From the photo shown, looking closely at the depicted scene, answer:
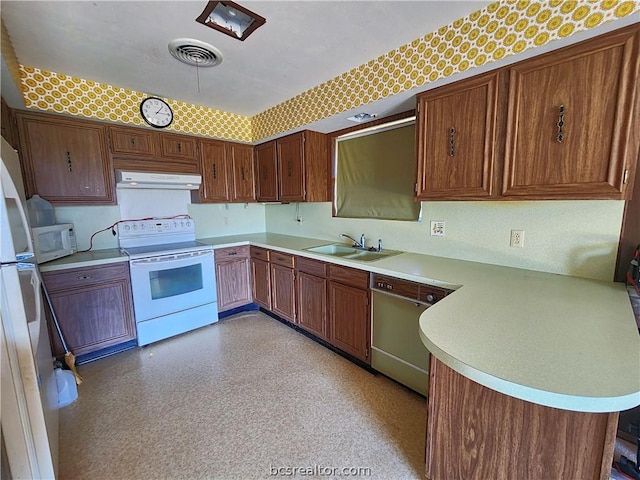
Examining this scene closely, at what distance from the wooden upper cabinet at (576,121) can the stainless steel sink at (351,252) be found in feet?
3.91

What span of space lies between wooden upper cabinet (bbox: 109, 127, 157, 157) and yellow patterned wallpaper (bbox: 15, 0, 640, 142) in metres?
0.10

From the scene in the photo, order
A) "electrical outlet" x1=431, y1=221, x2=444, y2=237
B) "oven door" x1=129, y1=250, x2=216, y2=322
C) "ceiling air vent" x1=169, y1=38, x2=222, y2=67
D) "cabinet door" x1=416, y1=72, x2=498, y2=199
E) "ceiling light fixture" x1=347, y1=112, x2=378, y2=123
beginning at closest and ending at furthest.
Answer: "cabinet door" x1=416, y1=72, x2=498, y2=199, "ceiling air vent" x1=169, y1=38, x2=222, y2=67, "electrical outlet" x1=431, y1=221, x2=444, y2=237, "ceiling light fixture" x1=347, y1=112, x2=378, y2=123, "oven door" x1=129, y1=250, x2=216, y2=322

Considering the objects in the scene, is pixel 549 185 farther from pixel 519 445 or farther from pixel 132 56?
pixel 132 56

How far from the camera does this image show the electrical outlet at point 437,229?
2219mm

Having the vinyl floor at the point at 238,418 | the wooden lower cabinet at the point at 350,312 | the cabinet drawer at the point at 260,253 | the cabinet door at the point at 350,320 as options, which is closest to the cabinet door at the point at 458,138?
the wooden lower cabinet at the point at 350,312

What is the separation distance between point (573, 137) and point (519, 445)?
1.41 meters

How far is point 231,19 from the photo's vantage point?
1599mm

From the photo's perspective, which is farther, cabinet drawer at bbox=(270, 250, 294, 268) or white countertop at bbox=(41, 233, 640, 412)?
cabinet drawer at bbox=(270, 250, 294, 268)

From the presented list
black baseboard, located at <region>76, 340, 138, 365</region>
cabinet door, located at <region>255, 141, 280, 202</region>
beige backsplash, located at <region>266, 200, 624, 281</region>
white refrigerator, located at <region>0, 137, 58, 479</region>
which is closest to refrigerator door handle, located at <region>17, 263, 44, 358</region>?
white refrigerator, located at <region>0, 137, 58, 479</region>

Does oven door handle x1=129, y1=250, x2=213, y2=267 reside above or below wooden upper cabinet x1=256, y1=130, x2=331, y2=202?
below

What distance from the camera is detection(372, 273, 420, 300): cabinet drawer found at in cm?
182

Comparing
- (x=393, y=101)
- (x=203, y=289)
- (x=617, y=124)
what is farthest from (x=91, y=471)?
(x=617, y=124)

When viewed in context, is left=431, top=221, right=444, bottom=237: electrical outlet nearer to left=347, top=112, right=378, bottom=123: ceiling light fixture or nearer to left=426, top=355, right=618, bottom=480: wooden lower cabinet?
left=347, top=112, right=378, bottom=123: ceiling light fixture

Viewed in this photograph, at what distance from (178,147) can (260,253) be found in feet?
4.81
